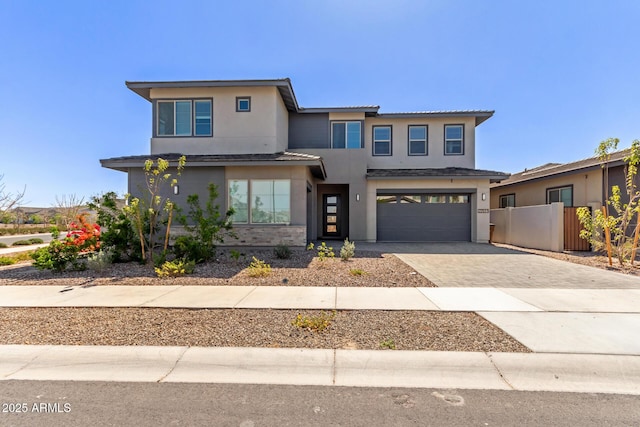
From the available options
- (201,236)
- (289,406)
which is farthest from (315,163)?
(289,406)

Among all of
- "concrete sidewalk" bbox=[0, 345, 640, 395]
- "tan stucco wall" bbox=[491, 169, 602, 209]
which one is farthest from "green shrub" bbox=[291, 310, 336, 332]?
"tan stucco wall" bbox=[491, 169, 602, 209]

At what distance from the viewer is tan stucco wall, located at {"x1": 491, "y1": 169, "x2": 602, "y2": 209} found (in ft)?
44.8

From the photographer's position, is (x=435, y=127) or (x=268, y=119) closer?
(x=268, y=119)

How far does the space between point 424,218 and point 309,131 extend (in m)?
7.44

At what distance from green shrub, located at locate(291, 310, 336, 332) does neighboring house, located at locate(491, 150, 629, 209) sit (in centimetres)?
1284

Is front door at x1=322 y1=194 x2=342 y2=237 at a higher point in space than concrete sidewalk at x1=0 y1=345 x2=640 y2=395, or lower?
higher

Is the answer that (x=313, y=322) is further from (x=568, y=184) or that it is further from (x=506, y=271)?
(x=568, y=184)

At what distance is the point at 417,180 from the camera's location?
16.0 meters

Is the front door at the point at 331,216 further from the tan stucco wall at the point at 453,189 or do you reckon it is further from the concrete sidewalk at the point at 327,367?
the concrete sidewalk at the point at 327,367

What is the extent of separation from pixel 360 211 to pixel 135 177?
10.1m

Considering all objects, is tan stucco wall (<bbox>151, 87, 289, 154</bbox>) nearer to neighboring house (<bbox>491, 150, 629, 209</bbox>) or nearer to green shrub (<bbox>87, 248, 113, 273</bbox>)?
green shrub (<bbox>87, 248, 113, 273</bbox>)

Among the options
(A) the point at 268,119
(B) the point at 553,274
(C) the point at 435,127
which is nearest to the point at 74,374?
(B) the point at 553,274

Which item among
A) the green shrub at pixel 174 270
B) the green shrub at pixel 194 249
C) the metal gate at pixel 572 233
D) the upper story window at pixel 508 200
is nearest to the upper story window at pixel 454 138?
the upper story window at pixel 508 200

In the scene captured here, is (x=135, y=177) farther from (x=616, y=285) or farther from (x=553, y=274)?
(x=616, y=285)
